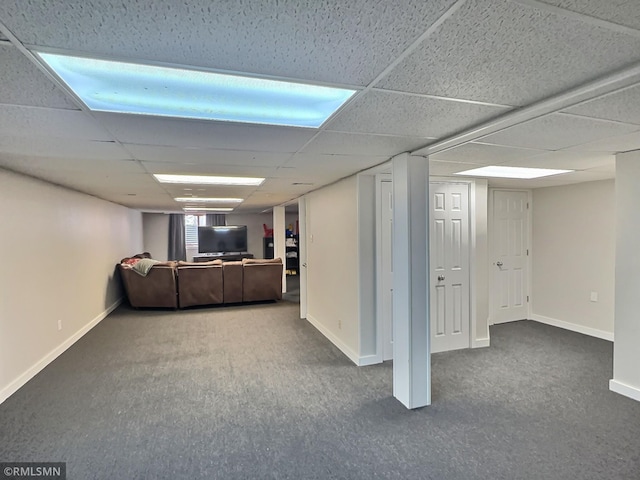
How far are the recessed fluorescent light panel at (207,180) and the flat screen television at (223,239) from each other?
20.1ft

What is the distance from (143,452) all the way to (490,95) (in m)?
2.86

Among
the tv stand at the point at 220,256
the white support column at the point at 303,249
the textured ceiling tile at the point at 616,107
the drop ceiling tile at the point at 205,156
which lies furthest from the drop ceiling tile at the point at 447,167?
the tv stand at the point at 220,256

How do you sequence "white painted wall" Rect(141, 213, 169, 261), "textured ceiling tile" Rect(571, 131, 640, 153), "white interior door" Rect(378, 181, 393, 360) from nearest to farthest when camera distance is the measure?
1. "textured ceiling tile" Rect(571, 131, 640, 153)
2. "white interior door" Rect(378, 181, 393, 360)
3. "white painted wall" Rect(141, 213, 169, 261)

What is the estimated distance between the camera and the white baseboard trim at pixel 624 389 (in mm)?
2822

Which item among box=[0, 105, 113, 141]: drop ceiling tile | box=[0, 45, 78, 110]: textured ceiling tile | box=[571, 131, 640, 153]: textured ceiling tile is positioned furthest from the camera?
box=[571, 131, 640, 153]: textured ceiling tile

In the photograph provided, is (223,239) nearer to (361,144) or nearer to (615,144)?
(361,144)

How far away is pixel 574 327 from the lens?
4727 mm

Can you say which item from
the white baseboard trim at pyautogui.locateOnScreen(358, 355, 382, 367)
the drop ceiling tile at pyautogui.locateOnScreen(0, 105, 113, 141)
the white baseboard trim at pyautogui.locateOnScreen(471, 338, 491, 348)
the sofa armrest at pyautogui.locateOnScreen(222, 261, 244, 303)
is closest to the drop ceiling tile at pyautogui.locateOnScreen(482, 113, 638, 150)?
the drop ceiling tile at pyautogui.locateOnScreen(0, 105, 113, 141)

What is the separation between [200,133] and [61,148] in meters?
1.05

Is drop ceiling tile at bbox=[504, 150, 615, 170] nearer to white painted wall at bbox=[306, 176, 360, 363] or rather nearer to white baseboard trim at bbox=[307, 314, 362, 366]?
white painted wall at bbox=[306, 176, 360, 363]

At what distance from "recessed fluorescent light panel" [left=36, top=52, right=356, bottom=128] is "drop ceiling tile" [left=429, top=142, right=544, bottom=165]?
1.21 meters

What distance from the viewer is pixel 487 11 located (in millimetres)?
931

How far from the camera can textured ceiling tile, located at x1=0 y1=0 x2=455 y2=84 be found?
898mm

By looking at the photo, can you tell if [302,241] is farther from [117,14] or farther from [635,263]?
[117,14]
